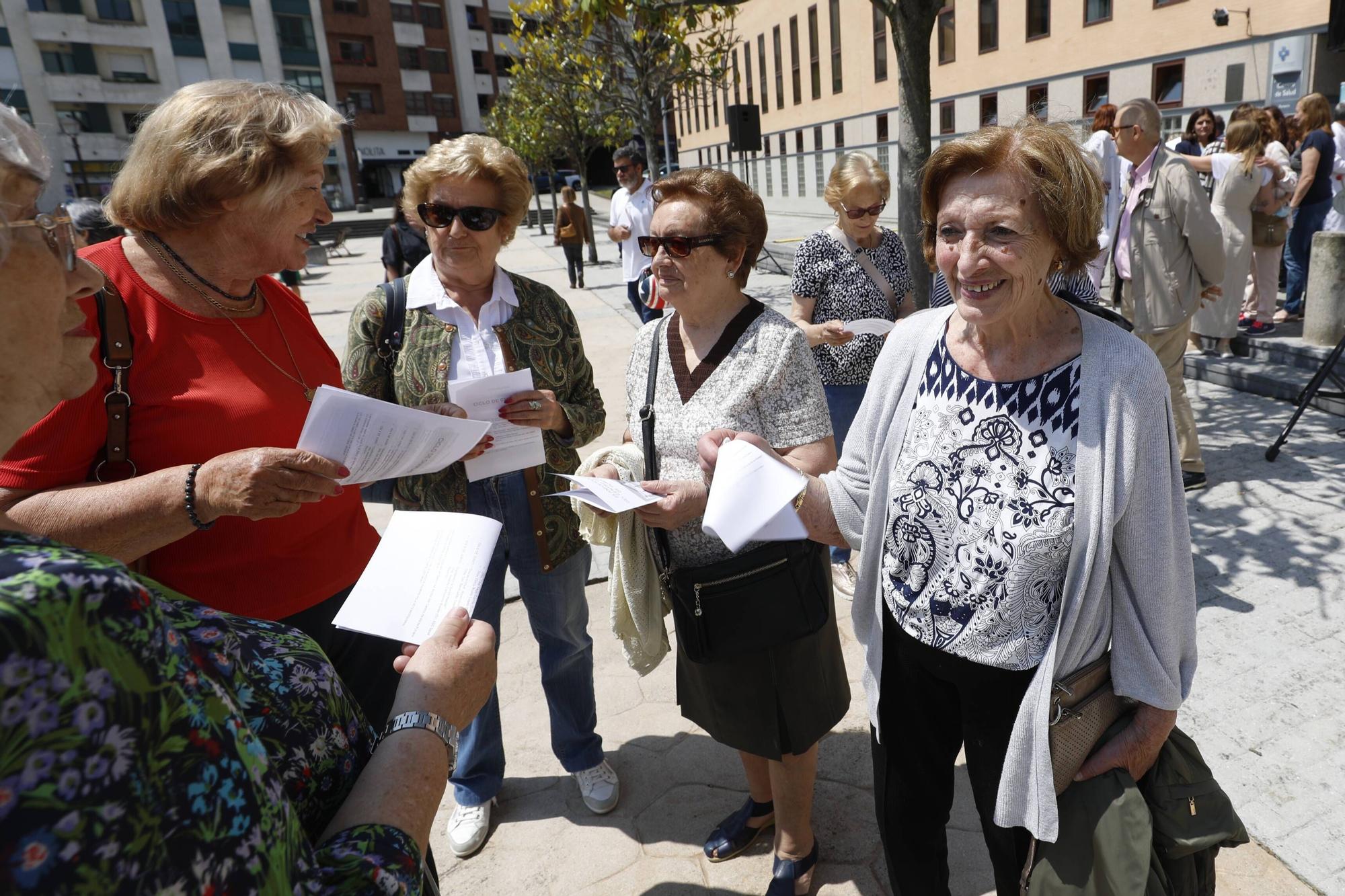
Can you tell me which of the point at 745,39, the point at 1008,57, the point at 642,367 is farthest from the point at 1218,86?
the point at 745,39

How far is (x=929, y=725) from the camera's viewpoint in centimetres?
200

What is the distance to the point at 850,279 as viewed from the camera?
3990 millimetres

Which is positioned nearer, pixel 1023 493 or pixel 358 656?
pixel 1023 493

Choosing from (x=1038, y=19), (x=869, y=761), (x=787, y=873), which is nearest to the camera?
(x=787, y=873)

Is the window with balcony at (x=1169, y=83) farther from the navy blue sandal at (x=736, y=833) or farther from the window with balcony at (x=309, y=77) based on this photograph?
the window with balcony at (x=309, y=77)

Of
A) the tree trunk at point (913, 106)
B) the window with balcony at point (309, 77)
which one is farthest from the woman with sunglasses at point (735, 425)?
the window with balcony at point (309, 77)

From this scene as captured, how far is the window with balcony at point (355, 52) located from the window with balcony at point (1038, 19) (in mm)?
46198

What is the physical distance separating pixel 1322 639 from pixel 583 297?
12.8 metres

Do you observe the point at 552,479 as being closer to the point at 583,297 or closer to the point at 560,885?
the point at 560,885

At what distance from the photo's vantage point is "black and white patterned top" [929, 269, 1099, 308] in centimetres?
181

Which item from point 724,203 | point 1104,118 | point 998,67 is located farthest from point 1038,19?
point 724,203

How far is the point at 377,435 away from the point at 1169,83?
77.4ft

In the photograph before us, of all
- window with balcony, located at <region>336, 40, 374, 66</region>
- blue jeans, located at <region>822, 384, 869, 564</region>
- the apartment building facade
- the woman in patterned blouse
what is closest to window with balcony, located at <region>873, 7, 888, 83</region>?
the apartment building facade

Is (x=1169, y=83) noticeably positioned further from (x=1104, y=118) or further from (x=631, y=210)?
(x=631, y=210)
